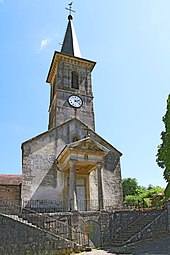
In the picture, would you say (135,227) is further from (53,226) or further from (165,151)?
(165,151)

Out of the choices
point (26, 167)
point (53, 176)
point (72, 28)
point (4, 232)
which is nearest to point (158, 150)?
point (53, 176)

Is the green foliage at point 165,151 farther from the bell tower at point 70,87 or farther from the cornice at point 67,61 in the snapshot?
the cornice at point 67,61

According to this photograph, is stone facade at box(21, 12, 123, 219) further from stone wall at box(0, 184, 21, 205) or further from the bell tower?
stone wall at box(0, 184, 21, 205)

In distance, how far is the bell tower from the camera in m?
24.3

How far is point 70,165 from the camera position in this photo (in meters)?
17.3

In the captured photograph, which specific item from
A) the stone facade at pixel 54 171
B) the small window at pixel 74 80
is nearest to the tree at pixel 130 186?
the stone facade at pixel 54 171

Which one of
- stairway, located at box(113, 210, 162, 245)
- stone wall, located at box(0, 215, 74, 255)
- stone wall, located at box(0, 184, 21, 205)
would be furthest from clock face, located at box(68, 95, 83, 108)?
stone wall, located at box(0, 215, 74, 255)

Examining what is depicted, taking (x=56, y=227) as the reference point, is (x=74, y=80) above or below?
above

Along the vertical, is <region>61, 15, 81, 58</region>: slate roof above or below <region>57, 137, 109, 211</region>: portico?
above

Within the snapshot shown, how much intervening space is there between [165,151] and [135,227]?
626cm

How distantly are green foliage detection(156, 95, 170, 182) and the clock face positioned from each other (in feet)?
27.1

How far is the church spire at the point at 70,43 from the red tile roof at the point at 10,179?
14.3 metres

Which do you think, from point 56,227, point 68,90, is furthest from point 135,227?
point 68,90

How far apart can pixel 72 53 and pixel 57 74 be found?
4126mm
